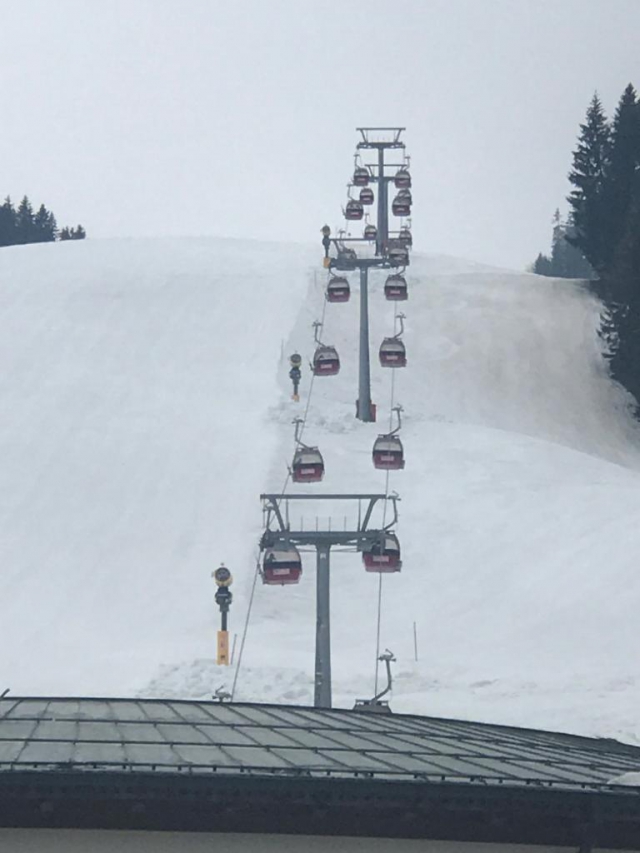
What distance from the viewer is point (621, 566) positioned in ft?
103

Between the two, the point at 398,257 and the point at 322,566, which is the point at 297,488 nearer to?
the point at 398,257

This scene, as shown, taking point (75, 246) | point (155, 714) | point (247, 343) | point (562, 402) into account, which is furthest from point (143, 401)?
point (155, 714)

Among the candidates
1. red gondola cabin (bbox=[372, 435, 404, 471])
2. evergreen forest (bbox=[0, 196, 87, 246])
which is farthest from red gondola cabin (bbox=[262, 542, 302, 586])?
evergreen forest (bbox=[0, 196, 87, 246])

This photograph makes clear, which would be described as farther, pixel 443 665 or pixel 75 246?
pixel 75 246

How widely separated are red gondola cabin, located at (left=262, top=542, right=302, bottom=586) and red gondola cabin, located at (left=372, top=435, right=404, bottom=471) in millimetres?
11166

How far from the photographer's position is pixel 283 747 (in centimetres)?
970

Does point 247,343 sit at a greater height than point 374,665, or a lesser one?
greater

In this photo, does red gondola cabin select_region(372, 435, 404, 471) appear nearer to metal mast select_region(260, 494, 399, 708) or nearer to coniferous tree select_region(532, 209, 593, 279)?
metal mast select_region(260, 494, 399, 708)

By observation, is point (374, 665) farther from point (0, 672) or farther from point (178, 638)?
point (0, 672)

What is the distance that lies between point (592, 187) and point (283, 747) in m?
61.0

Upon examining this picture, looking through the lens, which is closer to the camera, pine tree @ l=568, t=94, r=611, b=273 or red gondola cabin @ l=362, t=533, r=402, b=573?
red gondola cabin @ l=362, t=533, r=402, b=573

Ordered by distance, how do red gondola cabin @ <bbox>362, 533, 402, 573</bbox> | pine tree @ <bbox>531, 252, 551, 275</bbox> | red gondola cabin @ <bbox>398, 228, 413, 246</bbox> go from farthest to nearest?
pine tree @ <bbox>531, 252, 551, 275</bbox> → red gondola cabin @ <bbox>398, 228, 413, 246</bbox> → red gondola cabin @ <bbox>362, 533, 402, 573</bbox>

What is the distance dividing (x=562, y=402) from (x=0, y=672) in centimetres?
3069

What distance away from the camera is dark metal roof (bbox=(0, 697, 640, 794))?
845cm
